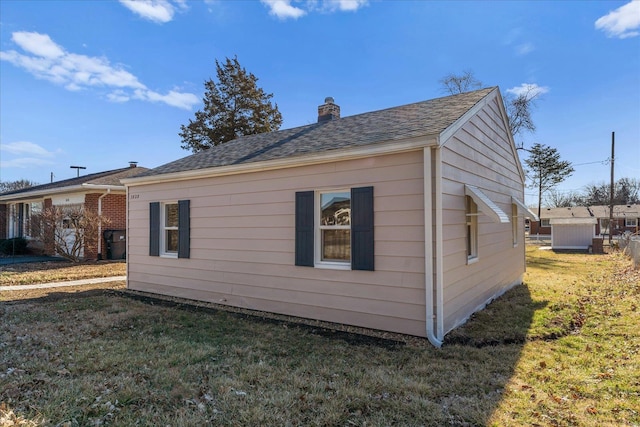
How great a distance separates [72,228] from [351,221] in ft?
43.7

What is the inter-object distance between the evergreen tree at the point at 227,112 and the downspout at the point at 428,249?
72.0ft

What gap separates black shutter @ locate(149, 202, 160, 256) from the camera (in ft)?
27.6

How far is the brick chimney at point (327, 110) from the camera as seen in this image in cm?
984

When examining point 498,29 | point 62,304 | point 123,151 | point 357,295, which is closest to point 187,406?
point 357,295

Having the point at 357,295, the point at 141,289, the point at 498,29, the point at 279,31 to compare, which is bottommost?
the point at 141,289

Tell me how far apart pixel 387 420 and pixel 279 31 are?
12573 mm

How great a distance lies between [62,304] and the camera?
705 centimetres

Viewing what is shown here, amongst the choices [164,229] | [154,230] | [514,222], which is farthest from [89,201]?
[514,222]

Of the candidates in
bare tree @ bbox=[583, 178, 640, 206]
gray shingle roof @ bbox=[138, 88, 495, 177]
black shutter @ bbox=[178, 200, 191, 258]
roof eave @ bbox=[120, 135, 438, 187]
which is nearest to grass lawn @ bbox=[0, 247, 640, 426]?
black shutter @ bbox=[178, 200, 191, 258]

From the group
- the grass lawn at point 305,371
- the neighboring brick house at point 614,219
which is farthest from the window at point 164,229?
the neighboring brick house at point 614,219

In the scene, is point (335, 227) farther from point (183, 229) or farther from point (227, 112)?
point (227, 112)

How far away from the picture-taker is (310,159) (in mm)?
5855

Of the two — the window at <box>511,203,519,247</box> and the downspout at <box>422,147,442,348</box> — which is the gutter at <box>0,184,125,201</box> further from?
the window at <box>511,203,519,247</box>

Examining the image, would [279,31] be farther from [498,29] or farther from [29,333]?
Answer: [29,333]
